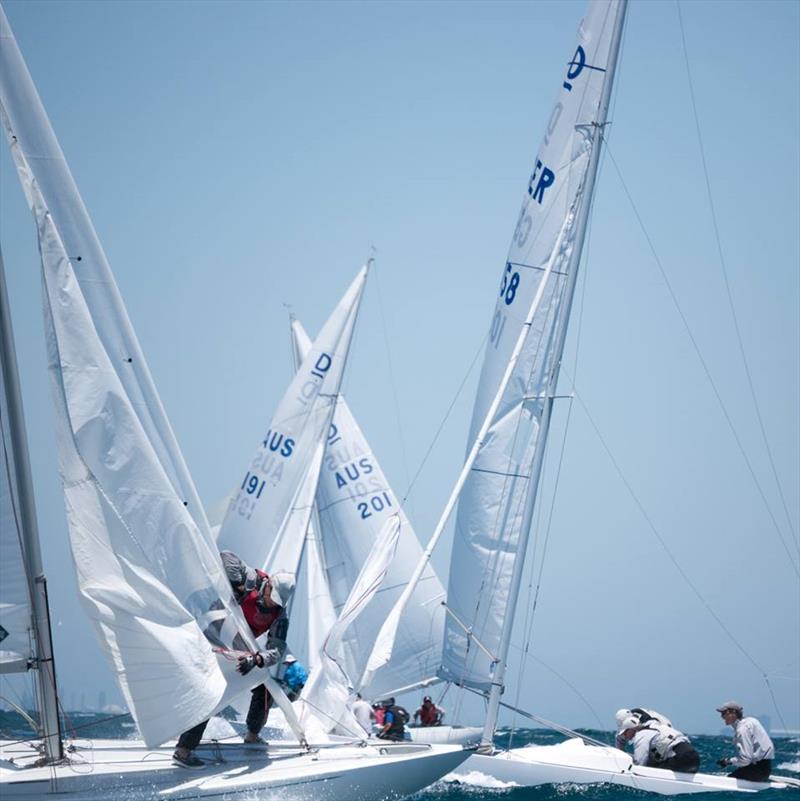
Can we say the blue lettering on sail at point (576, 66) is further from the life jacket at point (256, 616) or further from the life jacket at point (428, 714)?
the life jacket at point (428, 714)

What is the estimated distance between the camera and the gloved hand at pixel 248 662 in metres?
10.6

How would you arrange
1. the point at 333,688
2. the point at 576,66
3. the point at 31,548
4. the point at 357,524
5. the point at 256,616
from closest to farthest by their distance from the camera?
the point at 31,548 → the point at 256,616 → the point at 333,688 → the point at 576,66 → the point at 357,524

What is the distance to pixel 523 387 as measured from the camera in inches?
616

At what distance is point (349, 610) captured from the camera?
44.5 ft

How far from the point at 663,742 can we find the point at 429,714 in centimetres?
653

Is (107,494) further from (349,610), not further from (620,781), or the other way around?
(620,781)

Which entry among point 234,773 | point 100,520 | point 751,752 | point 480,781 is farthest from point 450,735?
point 100,520

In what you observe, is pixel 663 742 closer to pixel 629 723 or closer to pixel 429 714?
pixel 629 723

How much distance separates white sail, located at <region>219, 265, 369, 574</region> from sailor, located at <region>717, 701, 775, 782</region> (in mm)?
7066

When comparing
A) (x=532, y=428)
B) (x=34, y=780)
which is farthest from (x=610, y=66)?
(x=34, y=780)

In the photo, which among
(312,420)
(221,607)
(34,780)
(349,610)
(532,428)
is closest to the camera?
(34,780)

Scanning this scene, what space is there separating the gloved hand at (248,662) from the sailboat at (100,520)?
33 centimetres

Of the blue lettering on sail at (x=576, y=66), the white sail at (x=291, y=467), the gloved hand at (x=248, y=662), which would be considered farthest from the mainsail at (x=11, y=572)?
the white sail at (x=291, y=467)

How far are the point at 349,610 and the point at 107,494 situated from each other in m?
4.21
